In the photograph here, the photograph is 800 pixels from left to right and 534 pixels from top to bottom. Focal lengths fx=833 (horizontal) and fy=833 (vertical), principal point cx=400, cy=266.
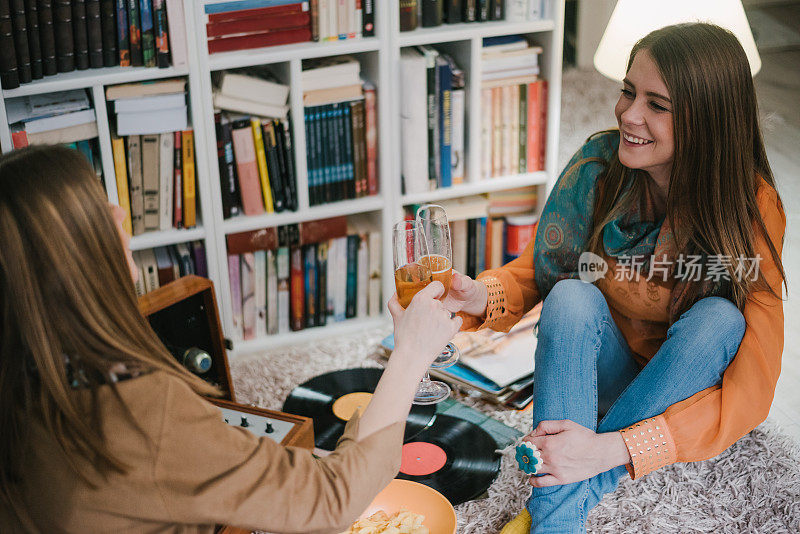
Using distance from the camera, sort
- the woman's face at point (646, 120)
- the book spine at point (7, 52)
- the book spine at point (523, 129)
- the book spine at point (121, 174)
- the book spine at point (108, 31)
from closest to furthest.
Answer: the woman's face at point (646, 120)
the book spine at point (7, 52)
the book spine at point (108, 31)
the book spine at point (121, 174)
the book spine at point (523, 129)

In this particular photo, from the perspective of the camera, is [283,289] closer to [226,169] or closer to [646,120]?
[226,169]

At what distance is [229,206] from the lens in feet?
7.22

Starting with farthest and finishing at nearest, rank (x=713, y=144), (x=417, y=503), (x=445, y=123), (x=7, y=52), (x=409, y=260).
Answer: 1. (x=445, y=123)
2. (x=7, y=52)
3. (x=417, y=503)
4. (x=713, y=144)
5. (x=409, y=260)

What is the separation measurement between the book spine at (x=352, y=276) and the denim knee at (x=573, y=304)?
927 mm

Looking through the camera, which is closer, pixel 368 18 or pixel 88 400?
pixel 88 400

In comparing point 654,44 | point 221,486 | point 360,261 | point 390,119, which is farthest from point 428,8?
point 221,486

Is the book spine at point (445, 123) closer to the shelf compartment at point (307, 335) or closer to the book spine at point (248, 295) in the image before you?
the shelf compartment at point (307, 335)

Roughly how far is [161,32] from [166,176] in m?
0.35

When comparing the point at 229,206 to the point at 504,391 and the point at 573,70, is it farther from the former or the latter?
the point at 573,70

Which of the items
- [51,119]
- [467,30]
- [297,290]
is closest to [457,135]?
Result: [467,30]

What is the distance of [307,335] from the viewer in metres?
2.38

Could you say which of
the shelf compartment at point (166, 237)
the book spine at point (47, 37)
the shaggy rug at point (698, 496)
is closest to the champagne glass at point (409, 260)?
the shaggy rug at point (698, 496)

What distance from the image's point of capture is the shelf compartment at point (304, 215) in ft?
7.22

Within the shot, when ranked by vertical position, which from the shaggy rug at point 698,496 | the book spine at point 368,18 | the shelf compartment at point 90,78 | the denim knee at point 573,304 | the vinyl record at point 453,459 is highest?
the book spine at point 368,18
